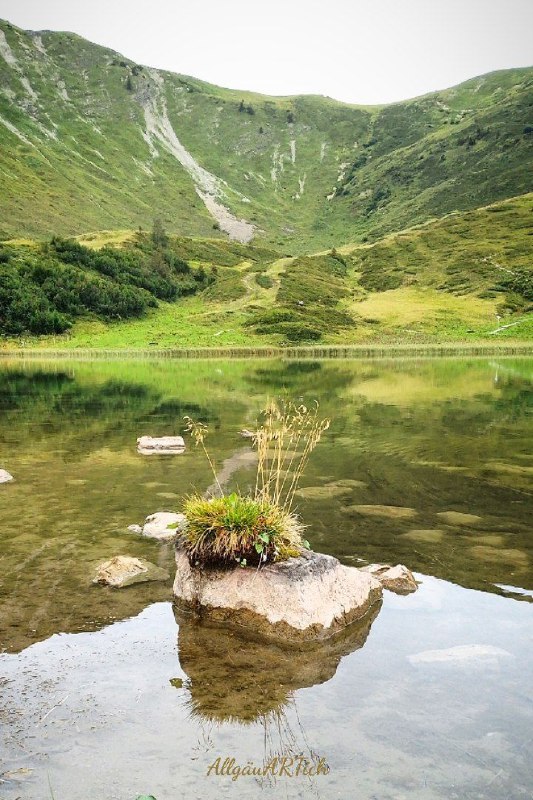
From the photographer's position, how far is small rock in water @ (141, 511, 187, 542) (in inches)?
568

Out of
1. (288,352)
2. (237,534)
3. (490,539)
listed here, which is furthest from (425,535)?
(288,352)

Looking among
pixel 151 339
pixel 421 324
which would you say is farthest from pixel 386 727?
pixel 421 324

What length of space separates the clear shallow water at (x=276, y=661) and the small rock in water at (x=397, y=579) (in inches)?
12.6

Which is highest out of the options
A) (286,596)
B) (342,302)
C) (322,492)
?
(286,596)

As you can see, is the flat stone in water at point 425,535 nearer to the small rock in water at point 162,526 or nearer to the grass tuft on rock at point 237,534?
the grass tuft on rock at point 237,534

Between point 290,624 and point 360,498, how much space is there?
868 cm

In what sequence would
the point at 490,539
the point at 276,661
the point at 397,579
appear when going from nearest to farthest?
the point at 276,661, the point at 397,579, the point at 490,539

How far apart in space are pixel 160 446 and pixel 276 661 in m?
17.7

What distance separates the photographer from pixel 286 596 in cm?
990

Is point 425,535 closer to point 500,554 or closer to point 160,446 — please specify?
point 500,554

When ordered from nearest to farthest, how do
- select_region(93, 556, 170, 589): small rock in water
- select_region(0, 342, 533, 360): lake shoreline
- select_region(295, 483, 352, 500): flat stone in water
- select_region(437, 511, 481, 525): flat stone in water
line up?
select_region(93, 556, 170, 589): small rock in water, select_region(437, 511, 481, 525): flat stone in water, select_region(295, 483, 352, 500): flat stone in water, select_region(0, 342, 533, 360): lake shoreline

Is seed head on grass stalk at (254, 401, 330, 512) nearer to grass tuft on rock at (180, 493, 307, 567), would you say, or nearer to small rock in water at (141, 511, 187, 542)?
grass tuft on rock at (180, 493, 307, 567)

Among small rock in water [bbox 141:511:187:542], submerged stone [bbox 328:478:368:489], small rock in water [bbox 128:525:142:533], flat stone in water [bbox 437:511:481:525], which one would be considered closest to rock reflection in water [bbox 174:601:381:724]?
small rock in water [bbox 141:511:187:542]

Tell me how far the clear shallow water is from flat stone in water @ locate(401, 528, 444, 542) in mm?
79
